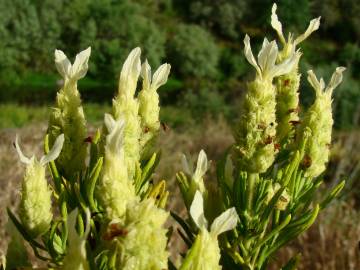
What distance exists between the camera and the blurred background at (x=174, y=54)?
12203 mm

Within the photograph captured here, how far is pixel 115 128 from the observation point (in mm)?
838

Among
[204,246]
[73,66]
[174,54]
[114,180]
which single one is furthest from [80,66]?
[174,54]

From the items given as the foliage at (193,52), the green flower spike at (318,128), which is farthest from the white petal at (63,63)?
the foliage at (193,52)

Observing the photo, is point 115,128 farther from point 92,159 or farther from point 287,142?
point 287,142

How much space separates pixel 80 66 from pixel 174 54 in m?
25.6

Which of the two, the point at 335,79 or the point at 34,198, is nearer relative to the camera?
the point at 34,198

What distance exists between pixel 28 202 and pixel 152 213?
37 cm

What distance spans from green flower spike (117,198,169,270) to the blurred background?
534 centimetres

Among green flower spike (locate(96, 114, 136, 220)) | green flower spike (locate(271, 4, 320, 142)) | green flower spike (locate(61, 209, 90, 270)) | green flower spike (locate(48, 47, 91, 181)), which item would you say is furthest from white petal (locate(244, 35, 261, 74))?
green flower spike (locate(61, 209, 90, 270))

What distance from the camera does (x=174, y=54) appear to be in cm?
2658

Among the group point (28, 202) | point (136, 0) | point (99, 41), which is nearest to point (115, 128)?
point (28, 202)

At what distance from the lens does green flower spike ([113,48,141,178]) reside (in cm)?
105

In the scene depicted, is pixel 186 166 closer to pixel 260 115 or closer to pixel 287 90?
pixel 260 115

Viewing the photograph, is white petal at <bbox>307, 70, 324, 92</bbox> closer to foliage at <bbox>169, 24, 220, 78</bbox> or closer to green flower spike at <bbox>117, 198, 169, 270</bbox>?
green flower spike at <bbox>117, 198, 169, 270</bbox>
